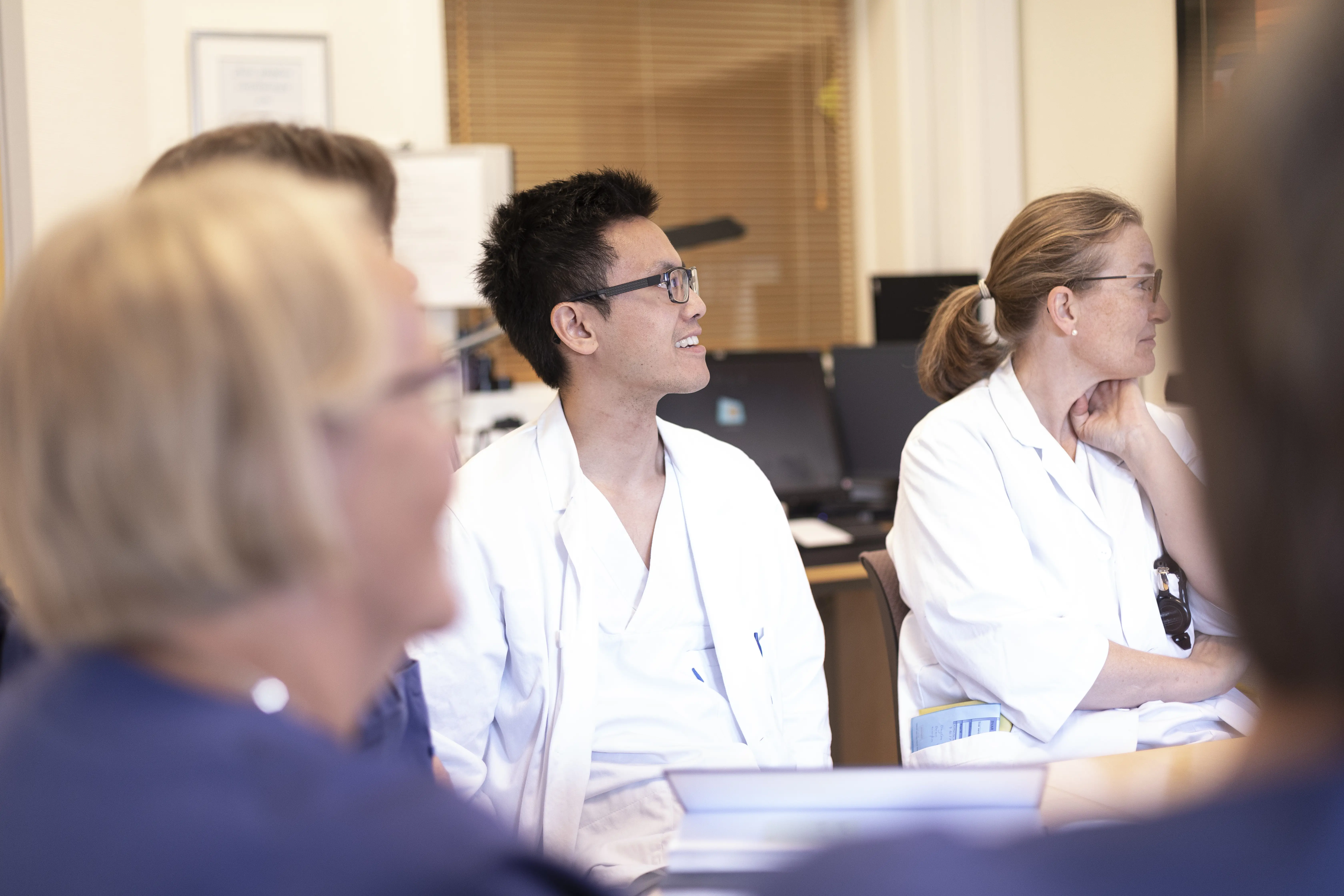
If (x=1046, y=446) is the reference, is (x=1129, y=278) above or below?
above

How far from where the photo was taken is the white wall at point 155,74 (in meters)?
3.28

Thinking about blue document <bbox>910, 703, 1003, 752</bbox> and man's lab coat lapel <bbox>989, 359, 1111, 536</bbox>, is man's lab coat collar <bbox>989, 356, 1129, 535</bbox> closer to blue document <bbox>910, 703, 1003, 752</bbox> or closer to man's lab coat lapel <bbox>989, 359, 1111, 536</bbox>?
man's lab coat lapel <bbox>989, 359, 1111, 536</bbox>

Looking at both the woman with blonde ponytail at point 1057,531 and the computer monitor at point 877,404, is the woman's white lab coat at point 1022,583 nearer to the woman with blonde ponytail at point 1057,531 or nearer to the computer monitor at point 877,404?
the woman with blonde ponytail at point 1057,531

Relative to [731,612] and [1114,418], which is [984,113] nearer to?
[1114,418]

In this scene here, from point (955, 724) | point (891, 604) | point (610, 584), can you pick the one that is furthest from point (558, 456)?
point (955, 724)

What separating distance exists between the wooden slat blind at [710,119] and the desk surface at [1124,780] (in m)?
3.22

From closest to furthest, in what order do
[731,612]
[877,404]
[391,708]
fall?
[391,708] → [731,612] → [877,404]

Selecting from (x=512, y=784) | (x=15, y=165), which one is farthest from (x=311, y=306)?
(x=15, y=165)

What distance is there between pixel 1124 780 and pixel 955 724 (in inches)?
21.2

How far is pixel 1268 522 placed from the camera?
49 cm

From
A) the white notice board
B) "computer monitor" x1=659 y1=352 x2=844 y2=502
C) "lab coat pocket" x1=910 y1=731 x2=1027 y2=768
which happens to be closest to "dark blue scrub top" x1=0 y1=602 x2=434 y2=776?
"lab coat pocket" x1=910 y1=731 x2=1027 y2=768

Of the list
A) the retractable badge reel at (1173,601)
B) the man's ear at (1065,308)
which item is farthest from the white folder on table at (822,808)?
the man's ear at (1065,308)

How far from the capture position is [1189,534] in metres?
1.92

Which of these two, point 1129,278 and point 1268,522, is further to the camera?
point 1129,278
